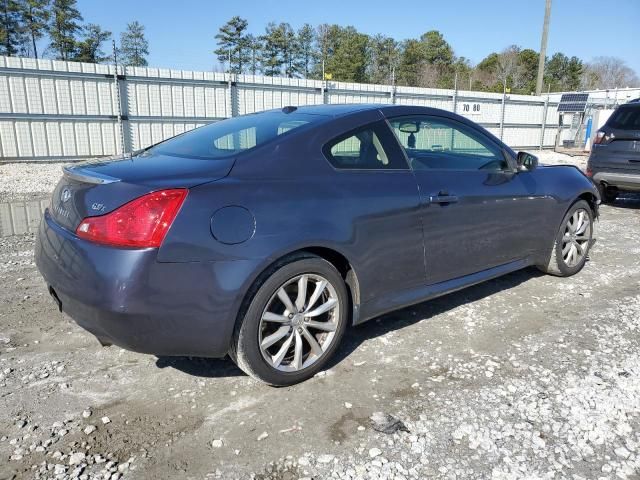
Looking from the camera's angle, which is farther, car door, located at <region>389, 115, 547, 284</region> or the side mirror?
the side mirror

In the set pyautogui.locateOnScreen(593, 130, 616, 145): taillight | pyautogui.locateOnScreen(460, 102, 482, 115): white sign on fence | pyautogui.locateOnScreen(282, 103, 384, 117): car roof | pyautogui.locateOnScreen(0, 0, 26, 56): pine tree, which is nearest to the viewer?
pyautogui.locateOnScreen(282, 103, 384, 117): car roof

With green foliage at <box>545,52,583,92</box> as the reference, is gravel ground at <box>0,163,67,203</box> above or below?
below

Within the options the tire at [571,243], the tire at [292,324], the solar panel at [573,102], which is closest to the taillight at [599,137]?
the tire at [571,243]

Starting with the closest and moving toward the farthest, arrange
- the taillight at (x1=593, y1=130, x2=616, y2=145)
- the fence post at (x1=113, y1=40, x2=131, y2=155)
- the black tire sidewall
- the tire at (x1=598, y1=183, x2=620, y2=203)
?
1. the black tire sidewall
2. the taillight at (x1=593, y1=130, x2=616, y2=145)
3. the tire at (x1=598, y1=183, x2=620, y2=203)
4. the fence post at (x1=113, y1=40, x2=131, y2=155)

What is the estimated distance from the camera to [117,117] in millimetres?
13023

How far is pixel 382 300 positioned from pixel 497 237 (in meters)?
1.25

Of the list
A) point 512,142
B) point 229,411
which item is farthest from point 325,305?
point 512,142

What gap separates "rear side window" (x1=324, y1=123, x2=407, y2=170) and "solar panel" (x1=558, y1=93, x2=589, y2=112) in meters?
20.0

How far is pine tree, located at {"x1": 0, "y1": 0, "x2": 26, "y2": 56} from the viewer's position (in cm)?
3403

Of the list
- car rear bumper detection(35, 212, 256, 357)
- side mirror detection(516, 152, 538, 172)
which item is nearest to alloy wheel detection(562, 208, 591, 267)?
side mirror detection(516, 152, 538, 172)

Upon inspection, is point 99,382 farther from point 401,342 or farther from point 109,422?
point 401,342

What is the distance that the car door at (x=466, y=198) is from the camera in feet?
11.1

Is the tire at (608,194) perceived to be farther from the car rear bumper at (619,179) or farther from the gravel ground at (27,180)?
the gravel ground at (27,180)

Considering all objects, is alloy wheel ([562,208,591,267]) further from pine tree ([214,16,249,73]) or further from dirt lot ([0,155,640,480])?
pine tree ([214,16,249,73])
